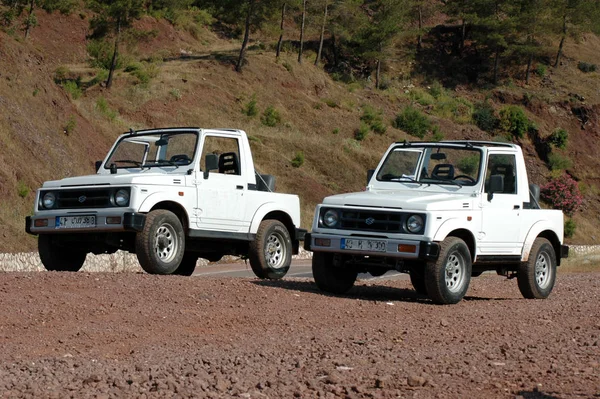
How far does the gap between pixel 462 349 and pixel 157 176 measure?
237 inches

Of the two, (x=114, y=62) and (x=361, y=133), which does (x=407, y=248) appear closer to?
(x=114, y=62)

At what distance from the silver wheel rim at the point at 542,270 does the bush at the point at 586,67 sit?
250 ft

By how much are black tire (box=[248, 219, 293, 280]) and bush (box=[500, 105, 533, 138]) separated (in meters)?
59.6

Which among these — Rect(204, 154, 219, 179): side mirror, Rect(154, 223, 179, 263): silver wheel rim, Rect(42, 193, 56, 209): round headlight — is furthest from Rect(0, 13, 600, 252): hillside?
Rect(154, 223, 179, 263): silver wheel rim

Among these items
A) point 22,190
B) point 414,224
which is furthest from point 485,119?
point 414,224

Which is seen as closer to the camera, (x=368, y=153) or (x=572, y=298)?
(x=572, y=298)

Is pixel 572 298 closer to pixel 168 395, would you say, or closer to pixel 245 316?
pixel 245 316

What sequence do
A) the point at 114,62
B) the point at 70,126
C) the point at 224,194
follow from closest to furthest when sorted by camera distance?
the point at 224,194 < the point at 70,126 < the point at 114,62

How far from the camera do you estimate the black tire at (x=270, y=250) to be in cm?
1538

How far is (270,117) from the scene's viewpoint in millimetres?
59719

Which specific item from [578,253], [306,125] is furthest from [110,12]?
[578,253]

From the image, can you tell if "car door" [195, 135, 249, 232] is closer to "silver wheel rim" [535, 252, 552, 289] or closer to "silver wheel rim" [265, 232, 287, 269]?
"silver wheel rim" [265, 232, 287, 269]

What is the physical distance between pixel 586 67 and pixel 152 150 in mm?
77613

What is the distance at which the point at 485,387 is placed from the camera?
758 cm
